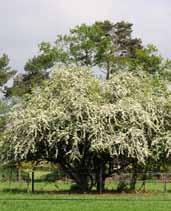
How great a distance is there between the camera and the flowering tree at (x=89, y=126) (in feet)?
107

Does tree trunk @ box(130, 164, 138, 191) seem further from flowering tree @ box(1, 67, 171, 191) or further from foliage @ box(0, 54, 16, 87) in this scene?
foliage @ box(0, 54, 16, 87)

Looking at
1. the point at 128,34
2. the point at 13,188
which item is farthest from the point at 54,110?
the point at 128,34

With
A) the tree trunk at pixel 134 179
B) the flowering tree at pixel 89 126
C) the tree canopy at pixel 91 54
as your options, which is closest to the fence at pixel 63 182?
the tree trunk at pixel 134 179

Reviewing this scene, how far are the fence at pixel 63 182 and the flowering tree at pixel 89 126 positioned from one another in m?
0.97

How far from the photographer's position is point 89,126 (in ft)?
107

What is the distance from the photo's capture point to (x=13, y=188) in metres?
35.7

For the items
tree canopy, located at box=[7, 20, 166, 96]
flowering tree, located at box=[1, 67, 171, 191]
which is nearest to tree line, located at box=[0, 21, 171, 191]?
flowering tree, located at box=[1, 67, 171, 191]

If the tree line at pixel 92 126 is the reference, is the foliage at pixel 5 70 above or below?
above

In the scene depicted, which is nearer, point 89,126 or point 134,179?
point 89,126

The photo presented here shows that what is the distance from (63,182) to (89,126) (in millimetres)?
5729

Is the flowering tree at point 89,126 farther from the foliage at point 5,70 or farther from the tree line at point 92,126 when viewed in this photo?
the foliage at point 5,70


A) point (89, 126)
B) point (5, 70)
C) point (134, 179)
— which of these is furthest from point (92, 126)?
point (5, 70)

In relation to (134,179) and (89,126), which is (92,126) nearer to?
(89,126)

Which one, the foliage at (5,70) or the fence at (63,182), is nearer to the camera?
the fence at (63,182)
